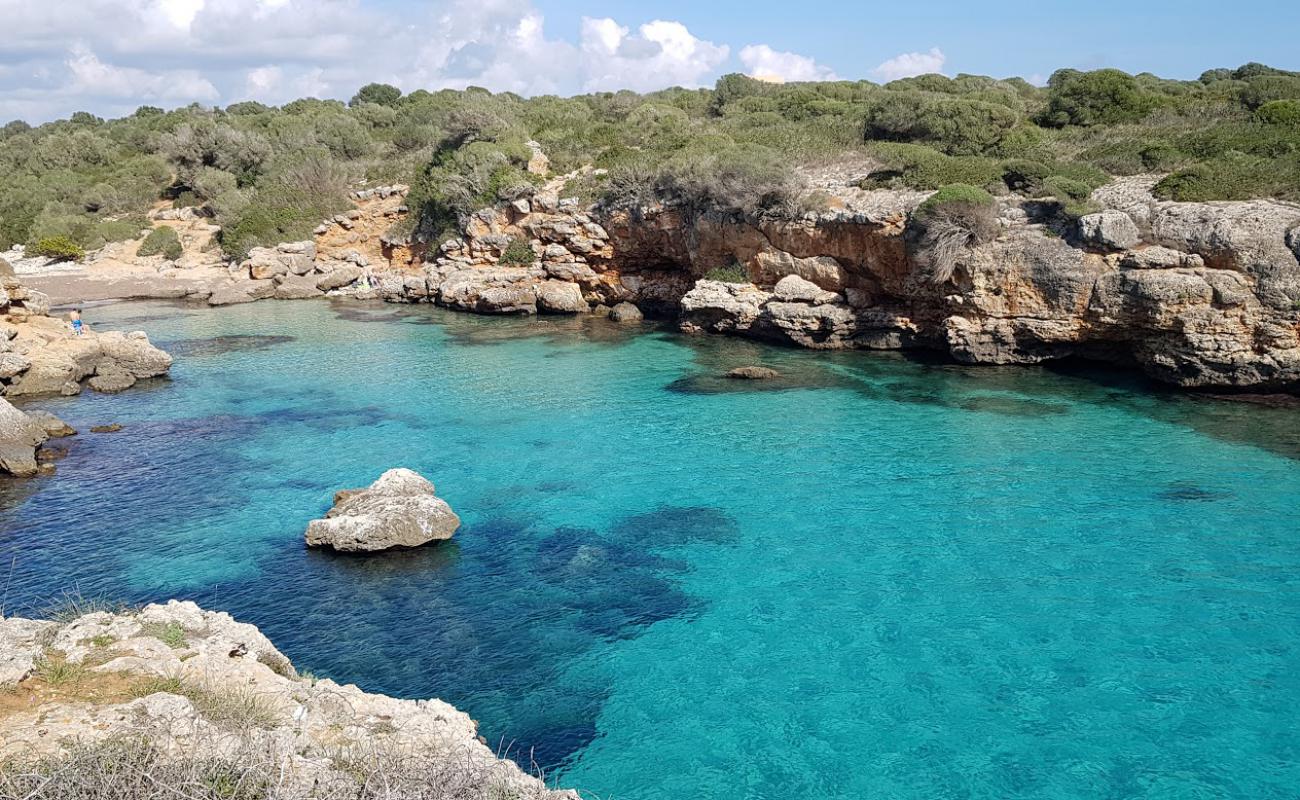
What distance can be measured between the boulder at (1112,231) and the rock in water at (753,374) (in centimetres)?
993

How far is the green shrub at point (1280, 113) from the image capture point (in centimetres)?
2767

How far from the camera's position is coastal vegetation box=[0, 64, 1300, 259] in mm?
28469

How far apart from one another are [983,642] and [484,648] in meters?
7.07

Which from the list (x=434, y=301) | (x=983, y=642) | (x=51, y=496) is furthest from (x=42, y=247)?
(x=983, y=642)

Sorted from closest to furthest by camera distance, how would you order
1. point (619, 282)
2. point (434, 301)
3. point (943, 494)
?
point (943, 494)
point (619, 282)
point (434, 301)

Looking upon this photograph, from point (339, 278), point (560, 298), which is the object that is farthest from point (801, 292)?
point (339, 278)

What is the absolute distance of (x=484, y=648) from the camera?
11.9 meters

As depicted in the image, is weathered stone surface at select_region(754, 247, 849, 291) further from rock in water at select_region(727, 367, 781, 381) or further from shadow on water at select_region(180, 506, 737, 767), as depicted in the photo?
shadow on water at select_region(180, 506, 737, 767)

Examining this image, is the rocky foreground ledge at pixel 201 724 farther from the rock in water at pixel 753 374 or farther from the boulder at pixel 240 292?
the boulder at pixel 240 292

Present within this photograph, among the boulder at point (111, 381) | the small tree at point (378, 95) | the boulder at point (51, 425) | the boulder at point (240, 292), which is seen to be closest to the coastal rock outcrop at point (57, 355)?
the boulder at point (111, 381)

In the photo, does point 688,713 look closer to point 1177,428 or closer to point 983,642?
point 983,642

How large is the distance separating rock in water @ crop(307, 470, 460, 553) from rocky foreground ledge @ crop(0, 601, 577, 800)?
5.38m

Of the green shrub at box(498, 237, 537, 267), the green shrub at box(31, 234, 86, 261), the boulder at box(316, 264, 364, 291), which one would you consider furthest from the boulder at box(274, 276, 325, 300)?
the green shrub at box(31, 234, 86, 261)

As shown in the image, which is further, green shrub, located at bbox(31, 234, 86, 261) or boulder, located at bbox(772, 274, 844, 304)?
green shrub, located at bbox(31, 234, 86, 261)
